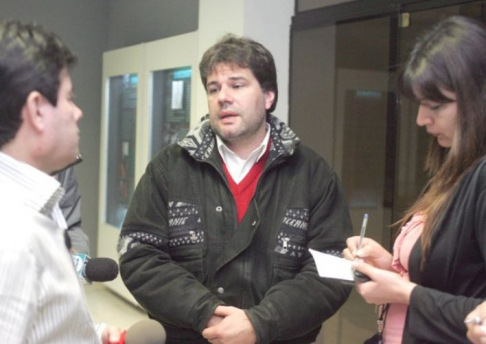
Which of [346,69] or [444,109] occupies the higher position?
[346,69]

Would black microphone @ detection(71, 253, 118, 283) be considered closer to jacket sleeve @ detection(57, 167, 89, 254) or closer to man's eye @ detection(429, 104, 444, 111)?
jacket sleeve @ detection(57, 167, 89, 254)

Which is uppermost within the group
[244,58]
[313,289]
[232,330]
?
[244,58]

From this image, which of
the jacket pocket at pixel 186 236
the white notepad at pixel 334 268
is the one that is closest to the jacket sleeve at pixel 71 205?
the jacket pocket at pixel 186 236

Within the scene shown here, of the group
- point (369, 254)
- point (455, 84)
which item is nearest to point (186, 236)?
point (369, 254)

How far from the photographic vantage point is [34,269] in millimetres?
1010

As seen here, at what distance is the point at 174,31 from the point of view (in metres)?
4.91

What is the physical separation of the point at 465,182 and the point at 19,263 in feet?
3.19

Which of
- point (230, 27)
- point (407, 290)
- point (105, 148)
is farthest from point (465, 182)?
point (105, 148)

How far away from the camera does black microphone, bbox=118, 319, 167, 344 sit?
1351 mm

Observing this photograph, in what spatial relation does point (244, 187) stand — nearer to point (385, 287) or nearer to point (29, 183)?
point (385, 287)

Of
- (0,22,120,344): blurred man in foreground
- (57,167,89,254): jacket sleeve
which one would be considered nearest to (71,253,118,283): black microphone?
(0,22,120,344): blurred man in foreground

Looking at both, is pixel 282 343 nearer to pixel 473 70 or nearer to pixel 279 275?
pixel 279 275

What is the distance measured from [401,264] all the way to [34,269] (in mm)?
972

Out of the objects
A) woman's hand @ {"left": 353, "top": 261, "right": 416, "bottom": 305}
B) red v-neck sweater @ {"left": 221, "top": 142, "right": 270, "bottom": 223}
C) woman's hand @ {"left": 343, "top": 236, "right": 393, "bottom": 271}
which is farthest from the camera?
red v-neck sweater @ {"left": 221, "top": 142, "right": 270, "bottom": 223}
